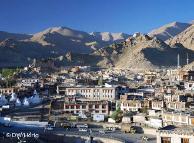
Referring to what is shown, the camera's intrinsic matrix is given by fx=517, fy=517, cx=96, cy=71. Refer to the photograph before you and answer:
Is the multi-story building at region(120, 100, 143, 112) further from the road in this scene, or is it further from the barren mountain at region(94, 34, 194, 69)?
the barren mountain at region(94, 34, 194, 69)

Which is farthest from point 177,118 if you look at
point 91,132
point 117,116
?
point 117,116

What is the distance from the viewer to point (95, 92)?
70.6 metres

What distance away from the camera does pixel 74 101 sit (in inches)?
2379

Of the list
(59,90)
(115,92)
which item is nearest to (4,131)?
(115,92)

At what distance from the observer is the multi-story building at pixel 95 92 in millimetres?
68750

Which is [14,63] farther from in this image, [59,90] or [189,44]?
[59,90]

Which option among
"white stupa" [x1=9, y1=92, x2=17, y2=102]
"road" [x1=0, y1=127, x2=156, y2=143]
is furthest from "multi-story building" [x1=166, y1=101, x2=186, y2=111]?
"white stupa" [x1=9, y1=92, x2=17, y2=102]

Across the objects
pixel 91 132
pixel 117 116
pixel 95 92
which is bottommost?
pixel 91 132

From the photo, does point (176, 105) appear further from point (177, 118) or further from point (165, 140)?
point (165, 140)

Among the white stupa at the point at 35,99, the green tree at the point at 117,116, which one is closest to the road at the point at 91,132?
the green tree at the point at 117,116

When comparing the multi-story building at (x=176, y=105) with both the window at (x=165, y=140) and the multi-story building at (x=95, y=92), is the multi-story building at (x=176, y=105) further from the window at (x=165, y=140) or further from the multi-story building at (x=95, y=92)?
the window at (x=165, y=140)

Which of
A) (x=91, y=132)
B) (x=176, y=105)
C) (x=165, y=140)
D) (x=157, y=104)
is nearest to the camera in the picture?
(x=165, y=140)

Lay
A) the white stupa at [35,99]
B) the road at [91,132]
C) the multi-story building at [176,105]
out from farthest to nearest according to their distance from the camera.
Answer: the white stupa at [35,99] → the multi-story building at [176,105] → the road at [91,132]

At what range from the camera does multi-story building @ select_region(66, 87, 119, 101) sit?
68.8 meters
